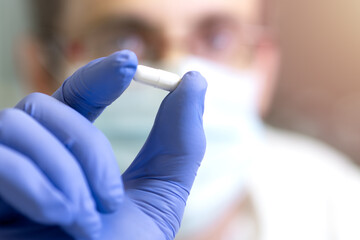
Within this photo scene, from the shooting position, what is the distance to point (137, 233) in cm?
32

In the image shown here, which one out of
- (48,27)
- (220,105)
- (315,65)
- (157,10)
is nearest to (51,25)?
(48,27)

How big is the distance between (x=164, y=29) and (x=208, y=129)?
350 mm

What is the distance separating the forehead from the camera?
3.41 feet

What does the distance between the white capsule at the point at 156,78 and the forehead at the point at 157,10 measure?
741mm

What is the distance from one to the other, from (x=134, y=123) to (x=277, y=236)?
2.07ft

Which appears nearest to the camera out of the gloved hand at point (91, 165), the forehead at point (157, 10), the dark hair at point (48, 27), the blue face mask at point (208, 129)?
the gloved hand at point (91, 165)

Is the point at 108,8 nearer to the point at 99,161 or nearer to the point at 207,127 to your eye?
the point at 207,127

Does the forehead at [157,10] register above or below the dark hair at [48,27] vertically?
above

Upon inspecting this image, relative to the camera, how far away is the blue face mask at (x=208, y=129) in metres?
0.91

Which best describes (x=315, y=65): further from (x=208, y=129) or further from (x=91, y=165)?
(x=91, y=165)

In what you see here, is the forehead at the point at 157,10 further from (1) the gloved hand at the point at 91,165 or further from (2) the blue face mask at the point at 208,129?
(1) the gloved hand at the point at 91,165

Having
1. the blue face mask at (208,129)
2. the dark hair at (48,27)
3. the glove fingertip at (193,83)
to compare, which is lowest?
the blue face mask at (208,129)

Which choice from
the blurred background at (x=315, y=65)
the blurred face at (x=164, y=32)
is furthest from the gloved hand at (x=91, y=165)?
the blurred background at (x=315, y=65)

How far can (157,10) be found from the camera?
1.04 meters
